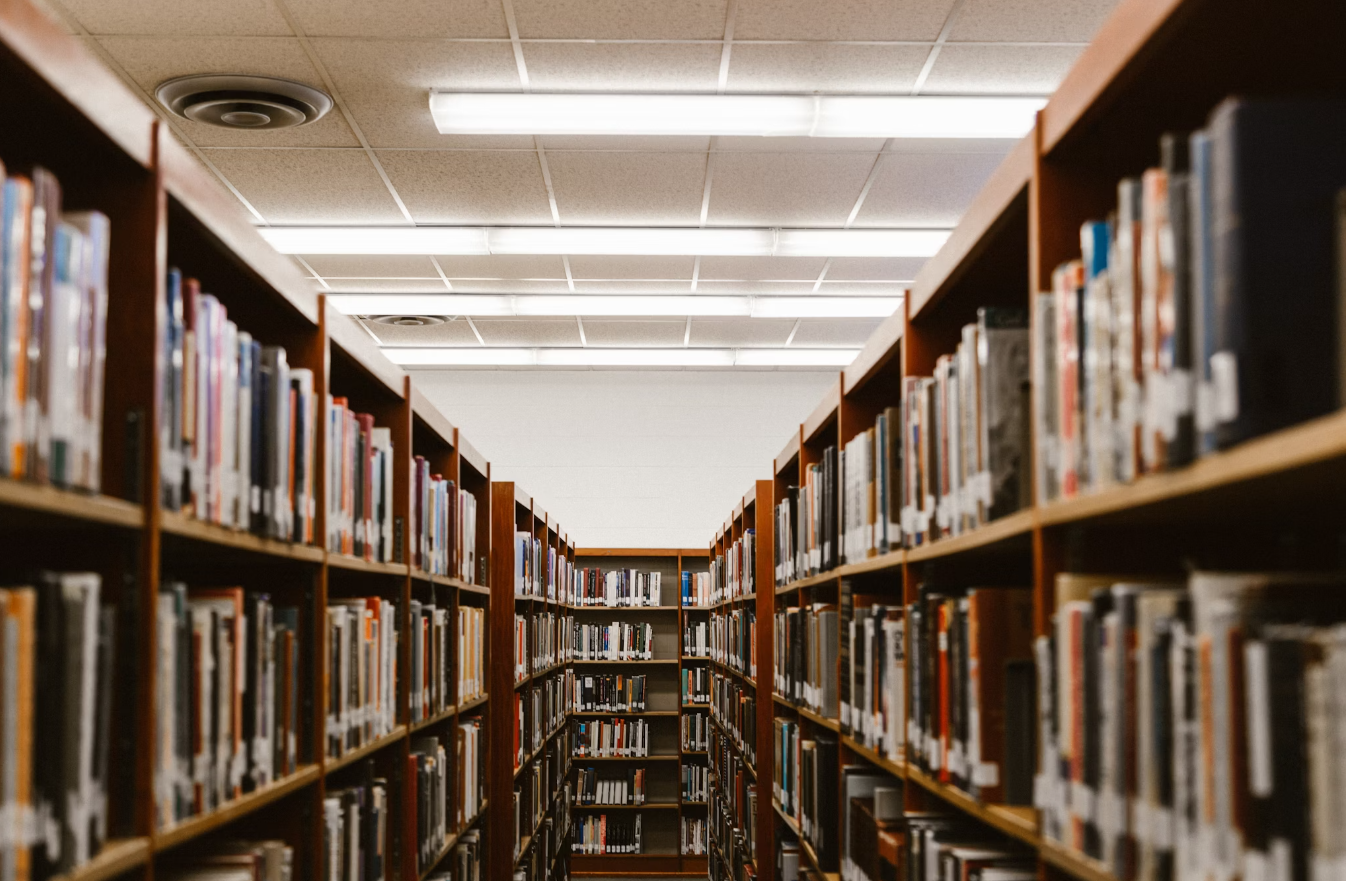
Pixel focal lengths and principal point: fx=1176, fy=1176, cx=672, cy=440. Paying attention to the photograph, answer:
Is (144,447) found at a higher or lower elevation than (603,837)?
higher

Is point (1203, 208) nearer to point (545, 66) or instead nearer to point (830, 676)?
point (830, 676)

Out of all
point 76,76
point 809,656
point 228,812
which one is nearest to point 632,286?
point 809,656

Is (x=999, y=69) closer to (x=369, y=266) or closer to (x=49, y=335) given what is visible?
(x=369, y=266)

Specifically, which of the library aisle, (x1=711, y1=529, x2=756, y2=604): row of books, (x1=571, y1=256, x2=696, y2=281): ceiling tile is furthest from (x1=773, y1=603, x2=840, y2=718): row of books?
(x1=571, y1=256, x2=696, y2=281): ceiling tile

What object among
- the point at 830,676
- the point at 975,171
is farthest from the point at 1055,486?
the point at 975,171

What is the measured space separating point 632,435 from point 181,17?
597 cm

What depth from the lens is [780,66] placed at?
4293mm

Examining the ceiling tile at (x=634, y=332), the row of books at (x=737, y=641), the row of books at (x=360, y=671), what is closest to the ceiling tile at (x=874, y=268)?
the ceiling tile at (x=634, y=332)

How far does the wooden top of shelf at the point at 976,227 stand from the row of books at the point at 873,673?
0.63m

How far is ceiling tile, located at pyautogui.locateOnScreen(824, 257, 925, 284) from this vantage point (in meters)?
6.59

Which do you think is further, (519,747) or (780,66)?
(519,747)

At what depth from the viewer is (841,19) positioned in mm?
3945

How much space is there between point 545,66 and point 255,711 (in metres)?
2.99

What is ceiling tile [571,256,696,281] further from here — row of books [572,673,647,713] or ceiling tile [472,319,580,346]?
row of books [572,673,647,713]
